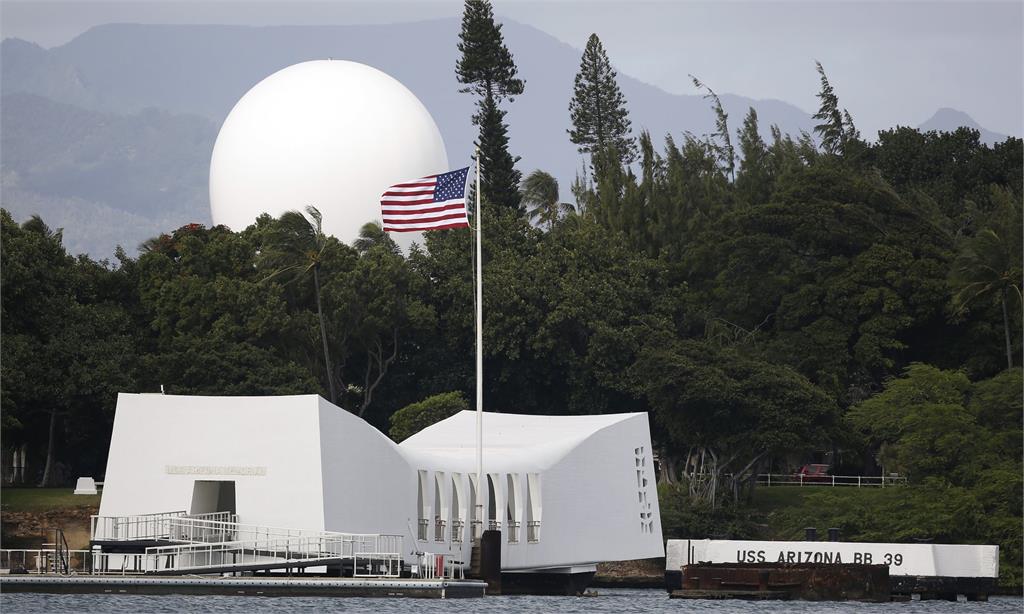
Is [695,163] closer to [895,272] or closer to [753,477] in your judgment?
[895,272]

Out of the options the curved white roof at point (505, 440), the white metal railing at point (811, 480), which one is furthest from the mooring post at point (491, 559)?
the white metal railing at point (811, 480)

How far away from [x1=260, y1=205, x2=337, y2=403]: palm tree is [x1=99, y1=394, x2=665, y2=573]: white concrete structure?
51.6 feet

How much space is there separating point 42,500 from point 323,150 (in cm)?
2554

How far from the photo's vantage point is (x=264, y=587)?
36.3 metres

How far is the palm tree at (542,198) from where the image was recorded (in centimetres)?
8219

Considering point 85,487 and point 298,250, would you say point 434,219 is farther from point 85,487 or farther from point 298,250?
point 298,250

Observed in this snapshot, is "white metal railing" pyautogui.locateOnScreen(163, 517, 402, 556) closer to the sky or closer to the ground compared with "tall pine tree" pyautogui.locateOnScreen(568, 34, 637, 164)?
closer to the ground

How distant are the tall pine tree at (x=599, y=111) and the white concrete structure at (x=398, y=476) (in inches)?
1594

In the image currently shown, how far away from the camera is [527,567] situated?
45531 millimetres

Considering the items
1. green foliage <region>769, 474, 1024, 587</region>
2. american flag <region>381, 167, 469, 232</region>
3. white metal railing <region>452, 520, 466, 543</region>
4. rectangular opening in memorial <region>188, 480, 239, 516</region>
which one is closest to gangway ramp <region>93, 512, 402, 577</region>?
rectangular opening in memorial <region>188, 480, 239, 516</region>

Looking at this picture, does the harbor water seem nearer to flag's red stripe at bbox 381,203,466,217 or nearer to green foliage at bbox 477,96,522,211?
flag's red stripe at bbox 381,203,466,217

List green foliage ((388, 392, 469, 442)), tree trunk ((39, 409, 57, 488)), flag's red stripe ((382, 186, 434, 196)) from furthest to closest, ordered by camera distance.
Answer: green foliage ((388, 392, 469, 442)), tree trunk ((39, 409, 57, 488)), flag's red stripe ((382, 186, 434, 196))

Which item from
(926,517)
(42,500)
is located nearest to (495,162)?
(42,500)

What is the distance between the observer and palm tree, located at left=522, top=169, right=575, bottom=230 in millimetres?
82188
